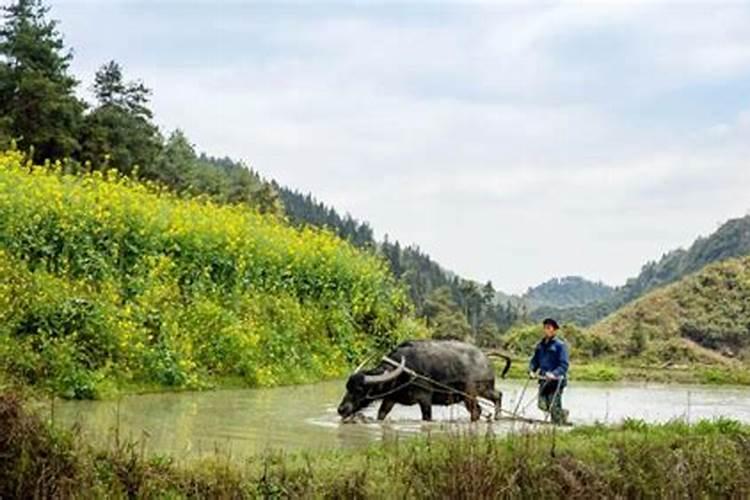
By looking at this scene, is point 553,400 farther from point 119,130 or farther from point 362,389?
point 119,130

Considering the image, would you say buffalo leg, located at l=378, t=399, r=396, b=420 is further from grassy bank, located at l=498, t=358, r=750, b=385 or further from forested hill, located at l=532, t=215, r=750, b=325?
forested hill, located at l=532, t=215, r=750, b=325

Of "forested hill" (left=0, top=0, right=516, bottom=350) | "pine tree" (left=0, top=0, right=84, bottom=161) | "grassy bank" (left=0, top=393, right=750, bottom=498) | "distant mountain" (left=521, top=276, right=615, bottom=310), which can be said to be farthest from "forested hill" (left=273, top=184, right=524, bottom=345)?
"distant mountain" (left=521, top=276, right=615, bottom=310)

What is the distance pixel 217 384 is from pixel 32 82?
56.3ft

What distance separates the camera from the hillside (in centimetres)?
1505

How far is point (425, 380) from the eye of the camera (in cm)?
1351

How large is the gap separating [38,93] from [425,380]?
2172 centimetres

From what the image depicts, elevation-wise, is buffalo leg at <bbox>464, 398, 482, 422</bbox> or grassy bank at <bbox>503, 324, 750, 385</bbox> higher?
grassy bank at <bbox>503, 324, 750, 385</bbox>

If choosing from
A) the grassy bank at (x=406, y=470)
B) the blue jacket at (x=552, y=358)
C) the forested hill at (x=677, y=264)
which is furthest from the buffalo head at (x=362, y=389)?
the forested hill at (x=677, y=264)

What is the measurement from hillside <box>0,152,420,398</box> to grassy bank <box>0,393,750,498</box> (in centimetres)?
652

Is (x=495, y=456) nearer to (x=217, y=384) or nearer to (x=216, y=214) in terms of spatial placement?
(x=217, y=384)

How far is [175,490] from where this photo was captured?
7.27 meters

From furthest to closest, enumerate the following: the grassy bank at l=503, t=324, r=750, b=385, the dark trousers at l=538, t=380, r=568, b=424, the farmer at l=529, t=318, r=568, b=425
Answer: the grassy bank at l=503, t=324, r=750, b=385
the farmer at l=529, t=318, r=568, b=425
the dark trousers at l=538, t=380, r=568, b=424

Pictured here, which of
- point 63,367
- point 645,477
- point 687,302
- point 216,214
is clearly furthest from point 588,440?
point 687,302

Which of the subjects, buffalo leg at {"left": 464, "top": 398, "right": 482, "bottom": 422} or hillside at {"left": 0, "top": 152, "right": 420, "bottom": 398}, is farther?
hillside at {"left": 0, "top": 152, "right": 420, "bottom": 398}
